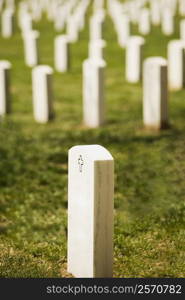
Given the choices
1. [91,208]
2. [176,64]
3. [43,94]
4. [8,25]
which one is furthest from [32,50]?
[91,208]

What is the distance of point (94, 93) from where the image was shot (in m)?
11.0

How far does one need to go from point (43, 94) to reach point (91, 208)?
635 centimetres

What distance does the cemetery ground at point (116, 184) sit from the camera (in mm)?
6316

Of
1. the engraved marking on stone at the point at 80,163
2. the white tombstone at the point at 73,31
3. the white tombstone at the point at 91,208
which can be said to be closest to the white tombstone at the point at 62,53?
the white tombstone at the point at 73,31

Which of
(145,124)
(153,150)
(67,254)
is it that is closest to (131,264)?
(67,254)

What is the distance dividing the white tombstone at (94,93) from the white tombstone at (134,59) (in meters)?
3.29

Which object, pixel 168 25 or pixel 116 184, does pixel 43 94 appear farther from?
pixel 168 25

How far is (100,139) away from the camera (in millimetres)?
10383

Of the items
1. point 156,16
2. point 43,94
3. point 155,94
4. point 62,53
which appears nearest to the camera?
point 155,94

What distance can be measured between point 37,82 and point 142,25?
37.6ft

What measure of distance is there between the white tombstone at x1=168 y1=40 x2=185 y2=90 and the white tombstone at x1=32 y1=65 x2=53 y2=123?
250 centimetres

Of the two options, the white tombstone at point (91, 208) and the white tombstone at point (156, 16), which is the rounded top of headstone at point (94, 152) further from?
the white tombstone at point (156, 16)

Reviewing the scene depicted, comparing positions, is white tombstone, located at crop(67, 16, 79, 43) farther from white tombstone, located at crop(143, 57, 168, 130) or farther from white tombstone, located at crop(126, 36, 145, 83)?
white tombstone, located at crop(143, 57, 168, 130)

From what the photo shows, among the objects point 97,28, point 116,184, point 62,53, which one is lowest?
point 116,184
